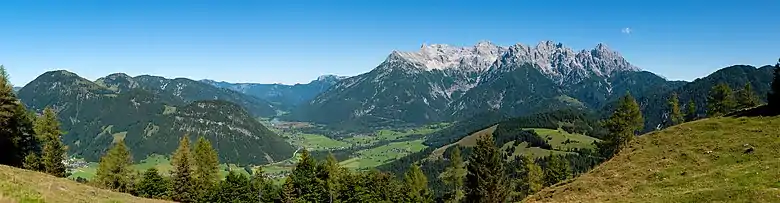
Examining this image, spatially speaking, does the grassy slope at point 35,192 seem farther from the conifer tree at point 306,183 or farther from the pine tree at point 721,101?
the pine tree at point 721,101

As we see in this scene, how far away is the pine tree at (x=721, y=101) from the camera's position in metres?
117

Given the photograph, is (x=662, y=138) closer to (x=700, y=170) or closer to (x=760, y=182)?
(x=700, y=170)

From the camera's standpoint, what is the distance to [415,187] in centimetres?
12188

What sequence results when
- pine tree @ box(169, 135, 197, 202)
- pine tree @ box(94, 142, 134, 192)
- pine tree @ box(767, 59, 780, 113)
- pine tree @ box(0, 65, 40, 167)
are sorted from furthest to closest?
pine tree @ box(169, 135, 197, 202) → pine tree @ box(94, 142, 134, 192) → pine tree @ box(0, 65, 40, 167) → pine tree @ box(767, 59, 780, 113)

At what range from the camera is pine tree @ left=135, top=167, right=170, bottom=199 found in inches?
4109

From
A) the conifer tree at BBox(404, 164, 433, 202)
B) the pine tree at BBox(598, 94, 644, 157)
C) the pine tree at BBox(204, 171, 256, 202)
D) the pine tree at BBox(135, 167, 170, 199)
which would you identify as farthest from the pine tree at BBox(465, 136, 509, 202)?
the pine tree at BBox(135, 167, 170, 199)

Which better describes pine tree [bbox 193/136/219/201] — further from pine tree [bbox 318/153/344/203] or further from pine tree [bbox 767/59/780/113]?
pine tree [bbox 767/59/780/113]

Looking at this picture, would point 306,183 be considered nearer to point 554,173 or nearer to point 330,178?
point 330,178


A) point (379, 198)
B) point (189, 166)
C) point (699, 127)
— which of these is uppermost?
point (699, 127)

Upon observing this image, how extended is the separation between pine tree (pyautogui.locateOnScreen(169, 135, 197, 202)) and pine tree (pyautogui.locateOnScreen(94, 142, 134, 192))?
340 inches

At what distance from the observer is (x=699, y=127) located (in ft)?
249

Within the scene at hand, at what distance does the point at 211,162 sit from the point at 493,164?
53.8 metres

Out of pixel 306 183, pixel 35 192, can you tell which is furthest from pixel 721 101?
pixel 35 192

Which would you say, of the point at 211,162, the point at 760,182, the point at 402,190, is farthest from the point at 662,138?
the point at 211,162
